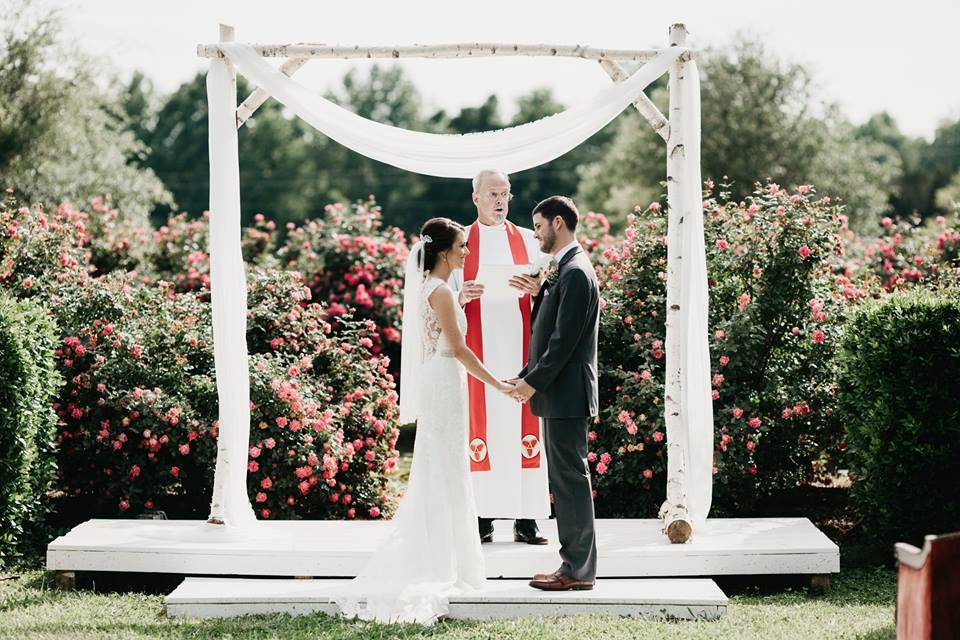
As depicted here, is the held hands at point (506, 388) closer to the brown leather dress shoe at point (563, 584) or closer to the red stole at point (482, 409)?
the red stole at point (482, 409)

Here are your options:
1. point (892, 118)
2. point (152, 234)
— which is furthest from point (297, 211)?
point (892, 118)

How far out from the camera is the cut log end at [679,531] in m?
6.04

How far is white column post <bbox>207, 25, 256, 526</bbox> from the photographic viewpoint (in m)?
6.10

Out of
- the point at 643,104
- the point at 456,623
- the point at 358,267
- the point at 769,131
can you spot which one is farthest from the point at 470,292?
the point at 769,131

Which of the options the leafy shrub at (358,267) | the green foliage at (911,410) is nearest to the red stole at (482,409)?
the green foliage at (911,410)

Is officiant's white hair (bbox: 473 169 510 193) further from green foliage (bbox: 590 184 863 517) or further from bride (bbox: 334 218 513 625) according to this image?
green foliage (bbox: 590 184 863 517)

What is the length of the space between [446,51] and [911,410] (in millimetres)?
3370

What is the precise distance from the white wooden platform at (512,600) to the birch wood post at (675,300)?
0.65 m

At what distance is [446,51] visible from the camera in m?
6.04

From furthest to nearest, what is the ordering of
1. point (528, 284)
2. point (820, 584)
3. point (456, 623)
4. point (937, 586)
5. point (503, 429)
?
point (503, 429) < point (820, 584) < point (528, 284) < point (456, 623) < point (937, 586)

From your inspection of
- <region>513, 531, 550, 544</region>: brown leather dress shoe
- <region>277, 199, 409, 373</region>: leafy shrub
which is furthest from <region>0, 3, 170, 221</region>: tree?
<region>513, 531, 550, 544</region>: brown leather dress shoe

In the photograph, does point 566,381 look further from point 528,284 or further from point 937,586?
point 937,586

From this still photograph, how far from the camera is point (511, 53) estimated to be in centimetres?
605

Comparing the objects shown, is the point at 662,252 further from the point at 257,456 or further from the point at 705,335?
the point at 257,456
